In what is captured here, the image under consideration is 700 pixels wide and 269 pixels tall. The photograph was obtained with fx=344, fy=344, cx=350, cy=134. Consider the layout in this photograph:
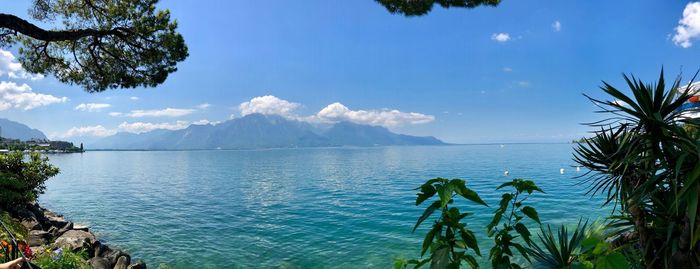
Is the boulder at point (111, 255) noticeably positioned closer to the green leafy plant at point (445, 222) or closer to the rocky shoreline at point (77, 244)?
the rocky shoreline at point (77, 244)

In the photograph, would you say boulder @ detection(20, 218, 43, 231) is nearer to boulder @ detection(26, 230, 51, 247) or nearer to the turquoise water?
boulder @ detection(26, 230, 51, 247)

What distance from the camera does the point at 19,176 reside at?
15.2 meters

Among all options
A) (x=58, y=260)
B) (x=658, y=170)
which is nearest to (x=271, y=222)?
(x=58, y=260)

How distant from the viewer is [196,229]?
19.8m

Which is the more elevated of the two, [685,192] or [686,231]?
[685,192]

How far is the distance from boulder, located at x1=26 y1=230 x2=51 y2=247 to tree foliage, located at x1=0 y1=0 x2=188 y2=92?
5.49 metres

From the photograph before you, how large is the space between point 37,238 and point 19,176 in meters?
4.86

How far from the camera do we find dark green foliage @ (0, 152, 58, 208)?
13719 mm

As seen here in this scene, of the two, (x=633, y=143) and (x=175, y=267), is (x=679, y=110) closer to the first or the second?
(x=633, y=143)

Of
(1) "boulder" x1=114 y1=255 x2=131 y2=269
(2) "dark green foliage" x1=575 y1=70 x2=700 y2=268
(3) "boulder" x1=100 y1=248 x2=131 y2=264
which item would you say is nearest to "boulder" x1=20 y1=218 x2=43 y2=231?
(3) "boulder" x1=100 y1=248 x2=131 y2=264

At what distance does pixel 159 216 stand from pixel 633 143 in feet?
86.9

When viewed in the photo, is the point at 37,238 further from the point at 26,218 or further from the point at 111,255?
the point at 26,218

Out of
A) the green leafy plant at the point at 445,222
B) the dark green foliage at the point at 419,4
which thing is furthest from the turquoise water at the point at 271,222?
the green leafy plant at the point at 445,222

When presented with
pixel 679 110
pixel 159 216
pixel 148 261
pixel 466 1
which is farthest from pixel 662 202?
pixel 159 216
